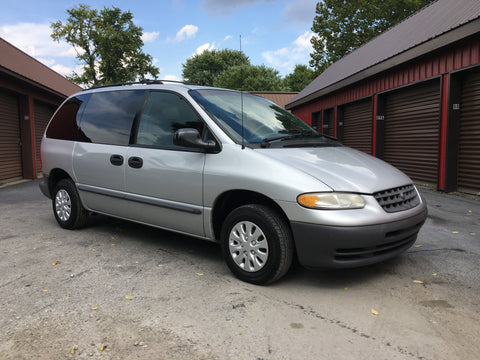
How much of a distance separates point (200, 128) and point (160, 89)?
2.79 ft

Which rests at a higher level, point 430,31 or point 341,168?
point 430,31

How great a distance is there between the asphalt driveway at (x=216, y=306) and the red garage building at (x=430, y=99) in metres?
4.26

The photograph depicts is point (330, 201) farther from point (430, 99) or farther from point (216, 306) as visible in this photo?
point (430, 99)

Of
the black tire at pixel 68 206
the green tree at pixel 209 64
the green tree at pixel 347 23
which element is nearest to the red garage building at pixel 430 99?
the black tire at pixel 68 206

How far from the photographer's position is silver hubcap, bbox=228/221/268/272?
3.13 metres

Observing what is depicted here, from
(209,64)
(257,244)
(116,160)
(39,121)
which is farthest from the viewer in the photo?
Answer: (209,64)

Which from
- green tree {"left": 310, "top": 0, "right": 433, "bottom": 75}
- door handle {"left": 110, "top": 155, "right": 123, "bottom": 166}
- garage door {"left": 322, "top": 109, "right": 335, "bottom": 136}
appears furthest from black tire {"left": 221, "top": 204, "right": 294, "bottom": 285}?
green tree {"left": 310, "top": 0, "right": 433, "bottom": 75}

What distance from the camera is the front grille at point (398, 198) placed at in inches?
120

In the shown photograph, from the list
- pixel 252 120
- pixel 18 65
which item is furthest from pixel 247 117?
pixel 18 65

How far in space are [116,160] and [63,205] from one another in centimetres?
143

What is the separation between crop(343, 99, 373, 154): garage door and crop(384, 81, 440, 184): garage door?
131 cm

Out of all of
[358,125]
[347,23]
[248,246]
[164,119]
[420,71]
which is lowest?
[248,246]

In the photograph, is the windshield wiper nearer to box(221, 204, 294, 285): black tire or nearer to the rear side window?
box(221, 204, 294, 285): black tire

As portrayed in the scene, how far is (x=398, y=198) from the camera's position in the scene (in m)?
3.21
